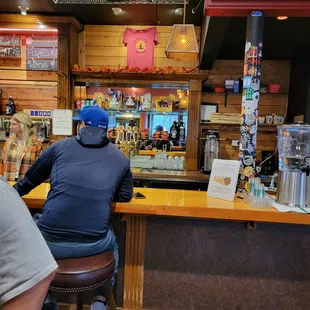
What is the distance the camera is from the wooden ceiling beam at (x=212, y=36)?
102 inches

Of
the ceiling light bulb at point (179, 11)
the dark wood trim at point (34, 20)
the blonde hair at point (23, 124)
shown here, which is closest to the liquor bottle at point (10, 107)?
the dark wood trim at point (34, 20)

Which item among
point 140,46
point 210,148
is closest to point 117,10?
point 140,46

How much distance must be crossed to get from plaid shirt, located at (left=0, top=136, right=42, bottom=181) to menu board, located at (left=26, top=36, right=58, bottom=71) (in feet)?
5.35

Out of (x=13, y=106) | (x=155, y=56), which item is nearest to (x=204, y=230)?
(x=155, y=56)

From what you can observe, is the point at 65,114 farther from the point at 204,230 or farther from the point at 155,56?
the point at 204,230

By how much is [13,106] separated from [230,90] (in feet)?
10.2

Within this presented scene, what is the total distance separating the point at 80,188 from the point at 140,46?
128 inches

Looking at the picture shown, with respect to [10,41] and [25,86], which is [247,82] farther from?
[10,41]

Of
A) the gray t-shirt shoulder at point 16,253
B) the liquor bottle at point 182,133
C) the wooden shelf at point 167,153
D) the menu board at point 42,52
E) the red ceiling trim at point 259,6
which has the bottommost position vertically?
the wooden shelf at point 167,153

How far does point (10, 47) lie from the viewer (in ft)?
14.3

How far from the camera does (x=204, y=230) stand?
2062mm

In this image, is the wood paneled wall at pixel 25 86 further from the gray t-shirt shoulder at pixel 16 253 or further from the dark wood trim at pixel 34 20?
the gray t-shirt shoulder at pixel 16 253

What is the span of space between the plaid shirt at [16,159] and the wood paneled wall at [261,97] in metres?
2.29

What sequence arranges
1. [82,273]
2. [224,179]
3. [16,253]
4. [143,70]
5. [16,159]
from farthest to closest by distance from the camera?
[143,70], [16,159], [224,179], [82,273], [16,253]
